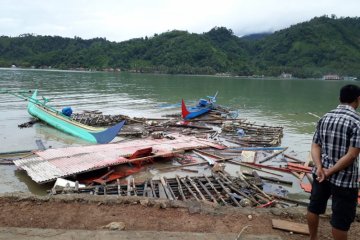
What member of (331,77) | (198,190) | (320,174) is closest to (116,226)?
(320,174)

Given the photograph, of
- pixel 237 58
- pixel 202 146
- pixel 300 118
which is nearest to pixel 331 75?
pixel 237 58

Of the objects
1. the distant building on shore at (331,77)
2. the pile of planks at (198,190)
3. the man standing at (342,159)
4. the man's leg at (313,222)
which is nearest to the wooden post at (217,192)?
the pile of planks at (198,190)

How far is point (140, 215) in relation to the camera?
5512 millimetres

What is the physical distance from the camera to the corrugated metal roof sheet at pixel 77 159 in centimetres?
967

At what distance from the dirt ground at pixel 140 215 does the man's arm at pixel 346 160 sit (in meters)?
1.66

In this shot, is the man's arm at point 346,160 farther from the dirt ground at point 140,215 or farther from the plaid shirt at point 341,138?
the dirt ground at point 140,215

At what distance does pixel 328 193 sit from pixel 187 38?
12141 cm

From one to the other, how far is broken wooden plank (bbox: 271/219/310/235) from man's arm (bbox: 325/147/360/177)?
1.64 metres

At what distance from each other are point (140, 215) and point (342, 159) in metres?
3.39

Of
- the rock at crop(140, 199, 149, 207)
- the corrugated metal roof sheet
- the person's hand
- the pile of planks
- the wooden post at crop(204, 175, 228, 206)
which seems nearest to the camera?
the person's hand

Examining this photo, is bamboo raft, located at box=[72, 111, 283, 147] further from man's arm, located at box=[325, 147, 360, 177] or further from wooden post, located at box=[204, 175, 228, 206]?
man's arm, located at box=[325, 147, 360, 177]

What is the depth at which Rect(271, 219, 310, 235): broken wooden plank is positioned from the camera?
5055mm

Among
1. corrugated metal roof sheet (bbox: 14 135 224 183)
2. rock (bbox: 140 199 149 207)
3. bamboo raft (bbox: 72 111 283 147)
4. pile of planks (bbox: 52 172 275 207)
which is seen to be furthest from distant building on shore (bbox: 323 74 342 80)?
rock (bbox: 140 199 149 207)

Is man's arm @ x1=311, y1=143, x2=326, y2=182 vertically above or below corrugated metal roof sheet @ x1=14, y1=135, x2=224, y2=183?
above
